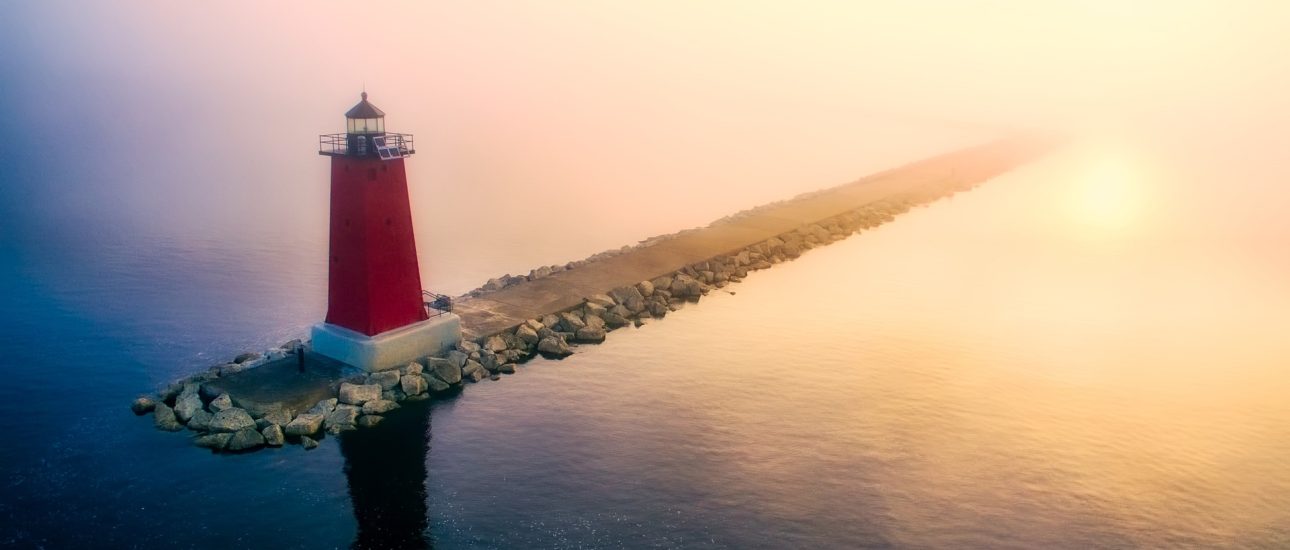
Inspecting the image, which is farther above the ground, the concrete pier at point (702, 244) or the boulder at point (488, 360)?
the concrete pier at point (702, 244)

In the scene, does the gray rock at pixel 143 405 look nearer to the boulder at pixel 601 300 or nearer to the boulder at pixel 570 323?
the boulder at pixel 570 323

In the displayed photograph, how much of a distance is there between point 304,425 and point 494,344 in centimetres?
699

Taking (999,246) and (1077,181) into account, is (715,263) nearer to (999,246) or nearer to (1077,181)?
(999,246)

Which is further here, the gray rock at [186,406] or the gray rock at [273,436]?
the gray rock at [186,406]

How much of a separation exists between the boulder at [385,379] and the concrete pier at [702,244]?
352 cm

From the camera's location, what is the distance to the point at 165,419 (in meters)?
21.5

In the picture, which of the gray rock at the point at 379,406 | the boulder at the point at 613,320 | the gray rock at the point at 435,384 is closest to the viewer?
the gray rock at the point at 379,406

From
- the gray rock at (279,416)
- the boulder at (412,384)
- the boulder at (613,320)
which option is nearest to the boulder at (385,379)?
the boulder at (412,384)

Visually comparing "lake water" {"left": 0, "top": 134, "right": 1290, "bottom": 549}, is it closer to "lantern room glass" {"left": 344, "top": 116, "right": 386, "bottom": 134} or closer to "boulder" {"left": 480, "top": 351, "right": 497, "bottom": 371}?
"boulder" {"left": 480, "top": 351, "right": 497, "bottom": 371}

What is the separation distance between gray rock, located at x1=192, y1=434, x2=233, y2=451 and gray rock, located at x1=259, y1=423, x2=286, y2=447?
764mm

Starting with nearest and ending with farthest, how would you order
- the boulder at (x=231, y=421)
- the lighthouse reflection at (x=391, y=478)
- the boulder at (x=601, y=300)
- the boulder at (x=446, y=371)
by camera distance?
the lighthouse reflection at (x=391, y=478), the boulder at (x=231, y=421), the boulder at (x=446, y=371), the boulder at (x=601, y=300)

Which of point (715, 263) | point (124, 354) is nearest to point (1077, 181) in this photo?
point (715, 263)

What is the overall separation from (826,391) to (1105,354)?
10.7 m

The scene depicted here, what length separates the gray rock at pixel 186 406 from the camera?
21609 millimetres
